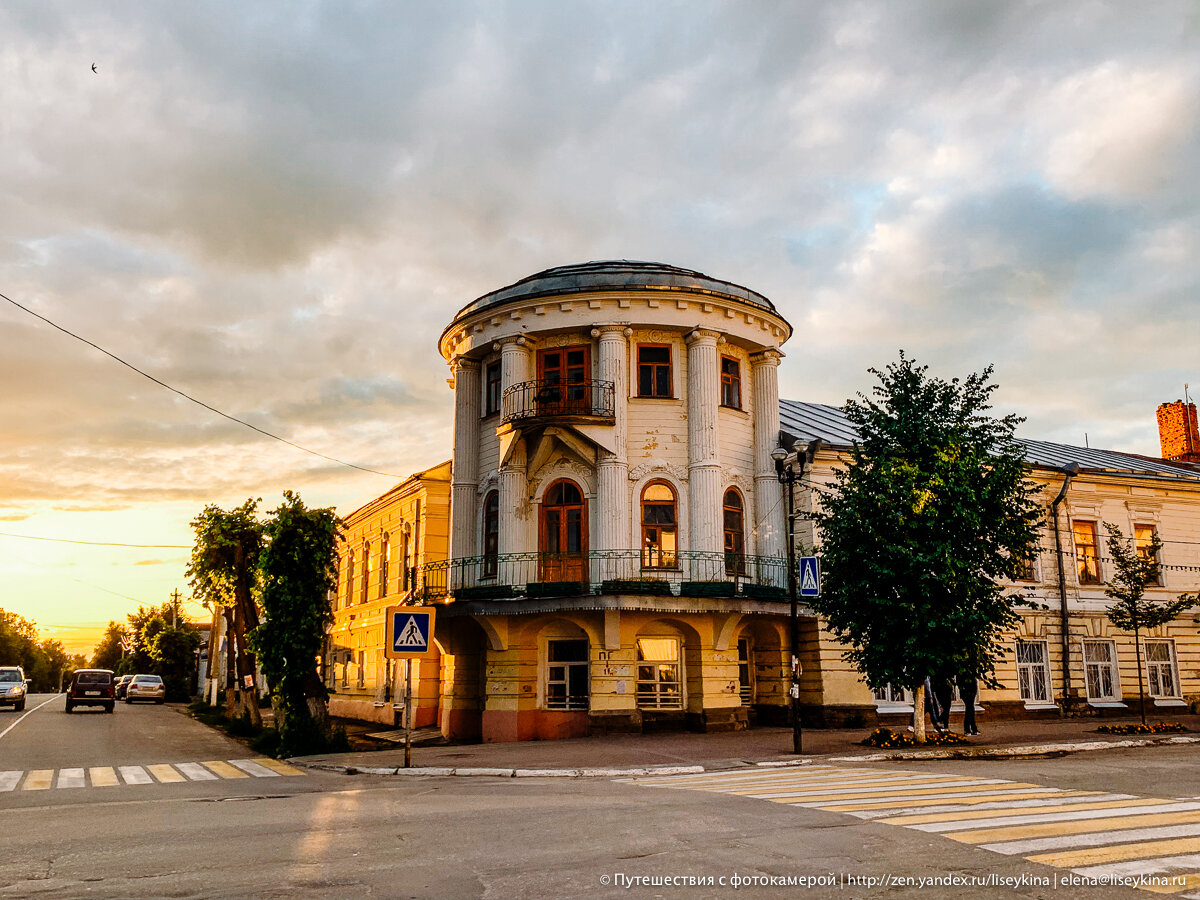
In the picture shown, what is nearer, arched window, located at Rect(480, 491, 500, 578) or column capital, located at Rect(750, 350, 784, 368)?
arched window, located at Rect(480, 491, 500, 578)

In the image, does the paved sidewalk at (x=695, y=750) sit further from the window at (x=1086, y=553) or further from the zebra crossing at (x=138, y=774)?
the window at (x=1086, y=553)

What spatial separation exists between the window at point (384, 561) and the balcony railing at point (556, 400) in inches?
513

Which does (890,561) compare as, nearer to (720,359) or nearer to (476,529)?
(720,359)

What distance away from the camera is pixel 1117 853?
812 cm

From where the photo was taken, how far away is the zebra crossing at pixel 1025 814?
7.81m

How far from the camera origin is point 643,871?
7.62m

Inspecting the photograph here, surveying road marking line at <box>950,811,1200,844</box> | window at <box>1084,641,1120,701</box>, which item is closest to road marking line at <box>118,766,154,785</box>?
road marking line at <box>950,811,1200,844</box>

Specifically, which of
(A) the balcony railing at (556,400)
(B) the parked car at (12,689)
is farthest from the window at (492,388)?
(B) the parked car at (12,689)

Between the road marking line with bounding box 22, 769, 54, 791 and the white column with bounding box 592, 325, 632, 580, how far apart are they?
13047mm

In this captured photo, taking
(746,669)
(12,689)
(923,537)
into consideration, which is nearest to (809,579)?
(923,537)

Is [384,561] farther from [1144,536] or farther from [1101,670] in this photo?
[1144,536]

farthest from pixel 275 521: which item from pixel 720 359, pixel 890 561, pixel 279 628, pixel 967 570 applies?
pixel 967 570

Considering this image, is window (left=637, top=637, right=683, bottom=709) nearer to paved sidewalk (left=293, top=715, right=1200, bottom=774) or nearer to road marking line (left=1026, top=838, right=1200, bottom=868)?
paved sidewalk (left=293, top=715, right=1200, bottom=774)

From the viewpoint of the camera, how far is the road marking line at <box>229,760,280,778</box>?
17516mm
